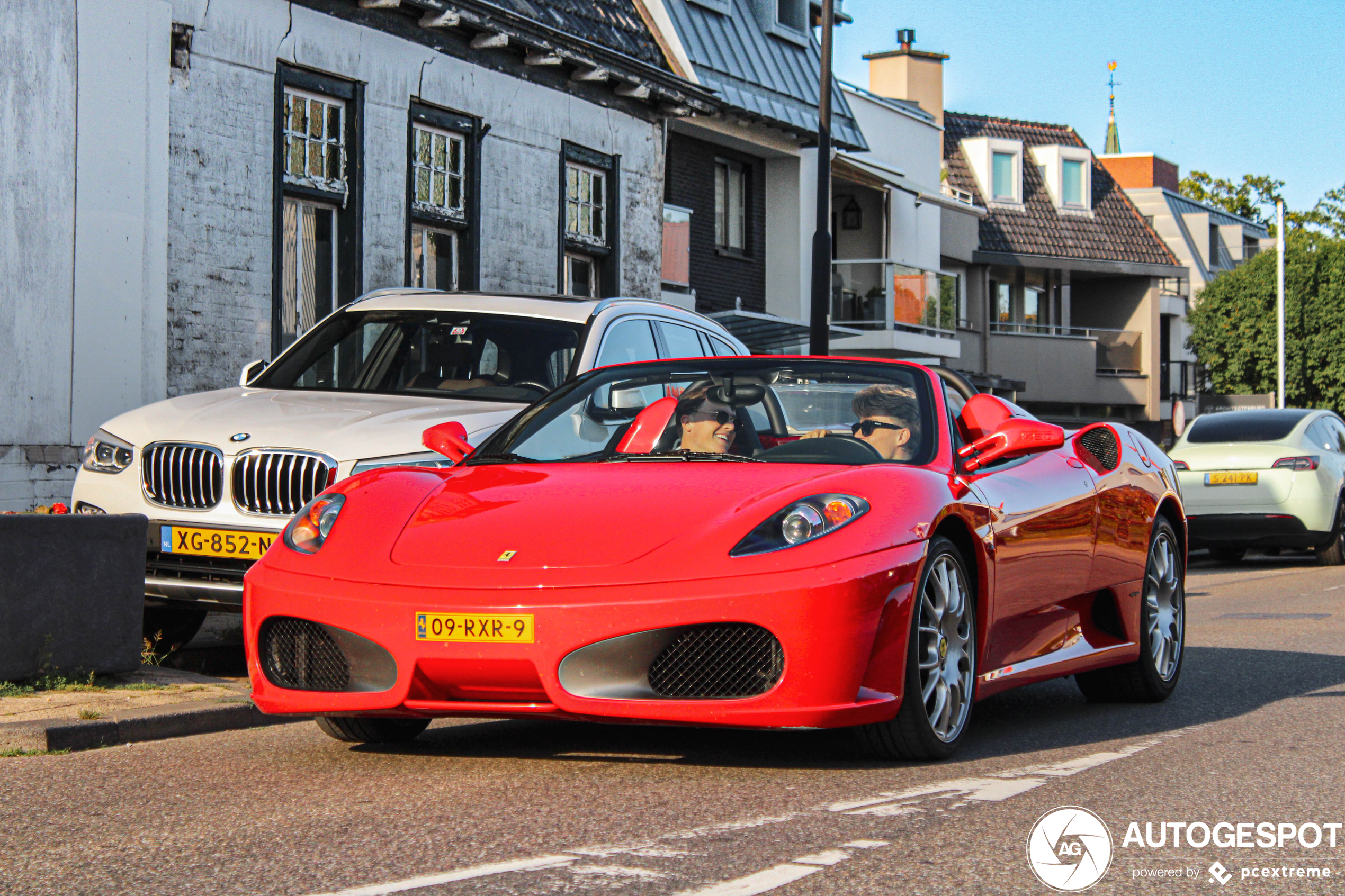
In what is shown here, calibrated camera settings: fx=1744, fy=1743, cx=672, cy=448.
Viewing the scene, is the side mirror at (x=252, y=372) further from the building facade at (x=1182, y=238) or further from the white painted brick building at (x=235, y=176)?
the building facade at (x=1182, y=238)

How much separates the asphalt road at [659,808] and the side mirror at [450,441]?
1070 millimetres

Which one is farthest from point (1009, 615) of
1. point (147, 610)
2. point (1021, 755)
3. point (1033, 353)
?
point (1033, 353)

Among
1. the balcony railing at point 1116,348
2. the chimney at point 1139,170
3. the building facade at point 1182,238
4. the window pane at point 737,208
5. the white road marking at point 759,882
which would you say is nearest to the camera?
the white road marking at point 759,882

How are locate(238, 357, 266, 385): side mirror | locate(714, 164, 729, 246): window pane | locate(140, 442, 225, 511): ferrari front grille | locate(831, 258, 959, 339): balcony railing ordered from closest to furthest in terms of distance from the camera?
1. locate(140, 442, 225, 511): ferrari front grille
2. locate(238, 357, 266, 385): side mirror
3. locate(714, 164, 729, 246): window pane
4. locate(831, 258, 959, 339): balcony railing

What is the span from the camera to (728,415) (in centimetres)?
653

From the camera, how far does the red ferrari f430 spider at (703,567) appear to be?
517 centimetres

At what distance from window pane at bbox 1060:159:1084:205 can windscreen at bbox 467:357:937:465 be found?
43355 mm

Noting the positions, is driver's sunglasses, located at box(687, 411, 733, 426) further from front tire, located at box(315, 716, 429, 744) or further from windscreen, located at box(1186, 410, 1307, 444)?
windscreen, located at box(1186, 410, 1307, 444)

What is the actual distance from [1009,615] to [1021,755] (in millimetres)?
583

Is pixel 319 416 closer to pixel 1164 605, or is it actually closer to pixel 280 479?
pixel 280 479

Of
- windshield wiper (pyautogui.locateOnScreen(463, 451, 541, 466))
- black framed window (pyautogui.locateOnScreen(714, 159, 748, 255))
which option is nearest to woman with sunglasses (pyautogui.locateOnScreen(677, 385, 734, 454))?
windshield wiper (pyautogui.locateOnScreen(463, 451, 541, 466))

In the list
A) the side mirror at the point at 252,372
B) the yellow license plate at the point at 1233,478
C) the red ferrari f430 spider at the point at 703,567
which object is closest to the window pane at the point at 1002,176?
the yellow license plate at the point at 1233,478

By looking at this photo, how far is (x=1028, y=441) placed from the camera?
6.18m

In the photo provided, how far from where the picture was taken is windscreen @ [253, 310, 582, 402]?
9.51m
